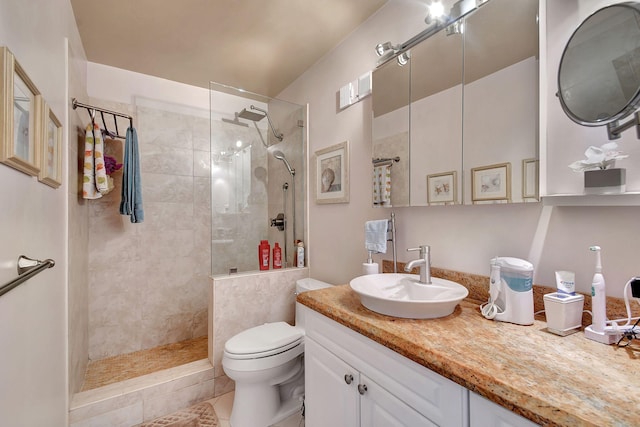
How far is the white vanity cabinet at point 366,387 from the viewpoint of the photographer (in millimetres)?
743

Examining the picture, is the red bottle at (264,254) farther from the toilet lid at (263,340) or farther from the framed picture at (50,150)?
the framed picture at (50,150)

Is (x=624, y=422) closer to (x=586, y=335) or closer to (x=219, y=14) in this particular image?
(x=586, y=335)

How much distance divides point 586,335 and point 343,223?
4.43 ft

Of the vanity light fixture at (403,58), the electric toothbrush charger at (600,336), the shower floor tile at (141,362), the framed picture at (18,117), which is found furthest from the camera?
the shower floor tile at (141,362)

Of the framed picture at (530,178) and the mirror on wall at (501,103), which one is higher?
the mirror on wall at (501,103)

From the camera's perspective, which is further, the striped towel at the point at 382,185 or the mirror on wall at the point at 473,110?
the striped towel at the point at 382,185

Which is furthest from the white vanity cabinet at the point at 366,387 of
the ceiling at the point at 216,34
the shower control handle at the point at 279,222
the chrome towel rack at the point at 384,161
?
the ceiling at the point at 216,34

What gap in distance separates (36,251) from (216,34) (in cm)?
168

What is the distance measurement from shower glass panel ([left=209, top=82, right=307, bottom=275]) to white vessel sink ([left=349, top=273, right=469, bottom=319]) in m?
1.16

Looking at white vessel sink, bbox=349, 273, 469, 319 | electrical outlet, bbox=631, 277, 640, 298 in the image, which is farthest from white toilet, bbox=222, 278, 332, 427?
electrical outlet, bbox=631, 277, 640, 298

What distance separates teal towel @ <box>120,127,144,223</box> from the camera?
209 centimetres

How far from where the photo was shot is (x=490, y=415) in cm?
64

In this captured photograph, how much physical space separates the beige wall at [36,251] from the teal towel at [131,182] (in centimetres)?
54

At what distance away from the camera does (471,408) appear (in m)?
0.67
